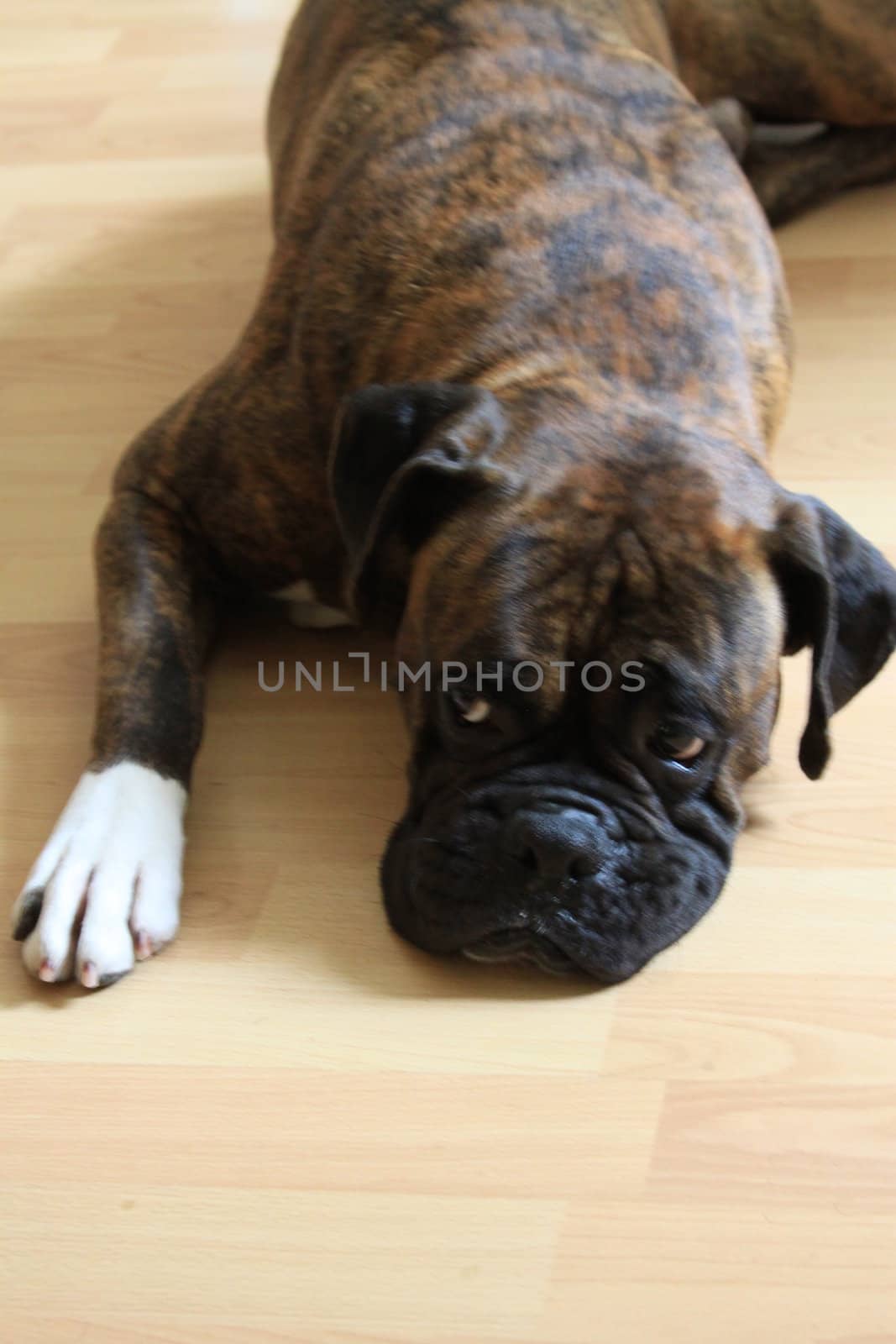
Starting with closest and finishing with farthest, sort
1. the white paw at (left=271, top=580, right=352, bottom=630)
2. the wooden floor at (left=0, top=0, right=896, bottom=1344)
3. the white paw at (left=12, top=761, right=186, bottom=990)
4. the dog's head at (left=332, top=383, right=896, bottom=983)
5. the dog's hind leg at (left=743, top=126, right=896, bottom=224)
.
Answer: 1. the wooden floor at (left=0, top=0, right=896, bottom=1344)
2. the dog's head at (left=332, top=383, right=896, bottom=983)
3. the white paw at (left=12, top=761, right=186, bottom=990)
4. the white paw at (left=271, top=580, right=352, bottom=630)
5. the dog's hind leg at (left=743, top=126, right=896, bottom=224)

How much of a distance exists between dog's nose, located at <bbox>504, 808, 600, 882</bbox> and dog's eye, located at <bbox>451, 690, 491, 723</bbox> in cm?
12

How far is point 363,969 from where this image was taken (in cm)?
183

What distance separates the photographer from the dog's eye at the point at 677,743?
1645 mm

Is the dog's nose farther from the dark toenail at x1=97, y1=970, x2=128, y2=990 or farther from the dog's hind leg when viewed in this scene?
the dog's hind leg

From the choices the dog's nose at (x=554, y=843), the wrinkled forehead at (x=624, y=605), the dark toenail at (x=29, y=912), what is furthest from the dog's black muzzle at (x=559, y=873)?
the dark toenail at (x=29, y=912)

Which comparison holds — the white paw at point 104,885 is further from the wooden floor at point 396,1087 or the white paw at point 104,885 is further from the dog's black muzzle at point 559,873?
the dog's black muzzle at point 559,873

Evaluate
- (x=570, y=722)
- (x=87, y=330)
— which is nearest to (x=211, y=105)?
(x=87, y=330)

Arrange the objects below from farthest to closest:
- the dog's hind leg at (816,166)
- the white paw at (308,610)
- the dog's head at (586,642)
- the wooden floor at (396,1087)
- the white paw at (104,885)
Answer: the dog's hind leg at (816,166)
the white paw at (308,610)
the white paw at (104,885)
the dog's head at (586,642)
the wooden floor at (396,1087)

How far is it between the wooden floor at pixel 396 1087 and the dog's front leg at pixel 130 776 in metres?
0.06

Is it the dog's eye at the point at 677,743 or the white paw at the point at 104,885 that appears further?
the white paw at the point at 104,885

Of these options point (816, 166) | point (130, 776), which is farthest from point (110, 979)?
point (816, 166)

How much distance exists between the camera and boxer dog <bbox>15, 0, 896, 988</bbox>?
5.40ft

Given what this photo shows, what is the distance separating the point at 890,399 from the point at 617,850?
128 centimetres

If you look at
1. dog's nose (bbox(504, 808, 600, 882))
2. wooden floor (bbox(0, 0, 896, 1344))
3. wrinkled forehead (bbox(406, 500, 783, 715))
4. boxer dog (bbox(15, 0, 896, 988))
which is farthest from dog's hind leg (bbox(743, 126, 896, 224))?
dog's nose (bbox(504, 808, 600, 882))
